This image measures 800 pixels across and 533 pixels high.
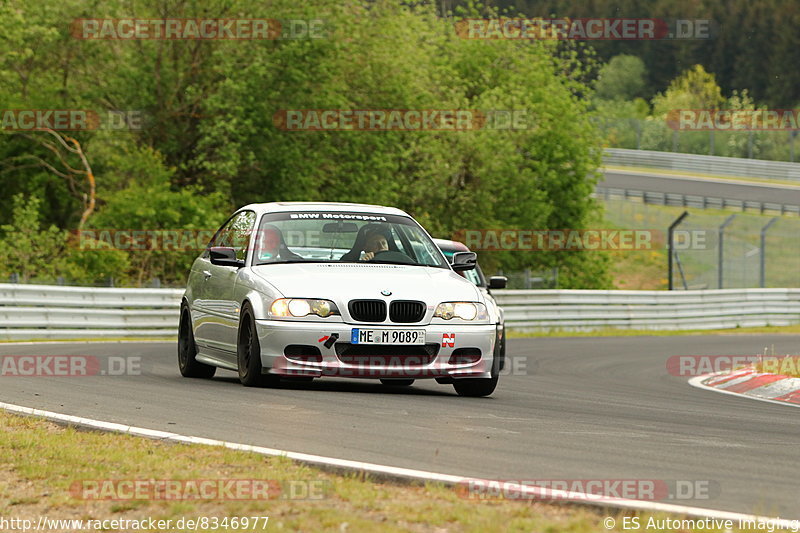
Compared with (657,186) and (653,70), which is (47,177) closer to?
(657,186)

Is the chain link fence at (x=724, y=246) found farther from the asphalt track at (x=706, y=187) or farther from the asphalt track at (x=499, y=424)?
the asphalt track at (x=499, y=424)

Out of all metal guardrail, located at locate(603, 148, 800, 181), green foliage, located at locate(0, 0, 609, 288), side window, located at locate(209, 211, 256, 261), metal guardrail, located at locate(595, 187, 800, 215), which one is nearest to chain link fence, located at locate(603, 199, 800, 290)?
metal guardrail, located at locate(595, 187, 800, 215)

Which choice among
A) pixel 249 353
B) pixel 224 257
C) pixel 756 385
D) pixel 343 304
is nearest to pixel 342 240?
pixel 224 257

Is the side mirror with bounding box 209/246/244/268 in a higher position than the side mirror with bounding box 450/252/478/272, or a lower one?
higher

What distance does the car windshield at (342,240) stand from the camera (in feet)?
37.9

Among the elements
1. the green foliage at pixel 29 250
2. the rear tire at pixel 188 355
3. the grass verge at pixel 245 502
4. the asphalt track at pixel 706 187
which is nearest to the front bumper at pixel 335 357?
the rear tire at pixel 188 355

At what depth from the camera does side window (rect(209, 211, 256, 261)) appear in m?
12.0

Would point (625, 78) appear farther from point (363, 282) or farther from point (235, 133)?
point (363, 282)

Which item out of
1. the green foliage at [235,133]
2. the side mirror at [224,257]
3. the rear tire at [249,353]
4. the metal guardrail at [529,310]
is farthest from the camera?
the green foliage at [235,133]

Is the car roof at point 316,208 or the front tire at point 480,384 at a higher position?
the car roof at point 316,208

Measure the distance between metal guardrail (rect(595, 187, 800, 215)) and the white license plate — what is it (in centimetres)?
4750

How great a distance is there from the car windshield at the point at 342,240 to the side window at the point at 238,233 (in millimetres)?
223

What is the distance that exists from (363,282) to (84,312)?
12.3 metres

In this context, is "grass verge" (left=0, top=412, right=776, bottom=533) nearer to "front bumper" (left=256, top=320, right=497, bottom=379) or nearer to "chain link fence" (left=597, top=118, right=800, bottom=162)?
"front bumper" (left=256, top=320, right=497, bottom=379)
